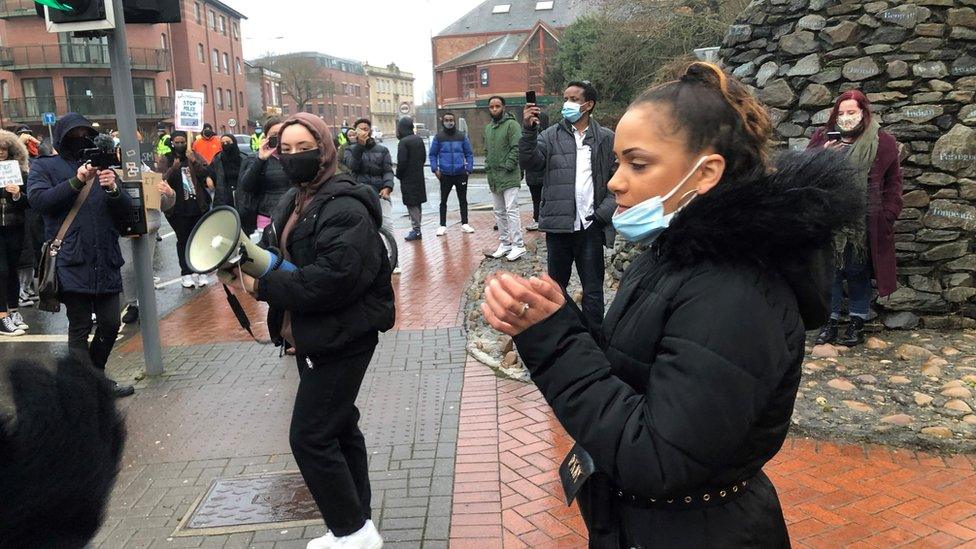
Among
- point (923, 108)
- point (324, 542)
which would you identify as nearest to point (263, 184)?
point (324, 542)

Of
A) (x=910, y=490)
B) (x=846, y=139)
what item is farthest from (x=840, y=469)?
(x=846, y=139)

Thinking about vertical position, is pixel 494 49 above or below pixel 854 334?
above

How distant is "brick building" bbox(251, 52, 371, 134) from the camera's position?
80188 mm

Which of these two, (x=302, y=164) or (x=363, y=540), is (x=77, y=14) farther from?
(x=363, y=540)

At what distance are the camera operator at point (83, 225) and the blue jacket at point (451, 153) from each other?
22.2 ft

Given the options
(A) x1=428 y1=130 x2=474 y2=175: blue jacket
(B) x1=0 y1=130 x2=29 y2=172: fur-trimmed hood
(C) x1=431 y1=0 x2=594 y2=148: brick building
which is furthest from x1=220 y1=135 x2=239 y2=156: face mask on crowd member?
(C) x1=431 y1=0 x2=594 y2=148: brick building

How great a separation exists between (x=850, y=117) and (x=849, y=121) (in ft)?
0.10

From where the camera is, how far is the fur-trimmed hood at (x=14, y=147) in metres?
7.85

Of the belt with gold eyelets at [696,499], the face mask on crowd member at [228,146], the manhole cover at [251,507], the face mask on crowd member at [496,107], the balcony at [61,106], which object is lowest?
the manhole cover at [251,507]

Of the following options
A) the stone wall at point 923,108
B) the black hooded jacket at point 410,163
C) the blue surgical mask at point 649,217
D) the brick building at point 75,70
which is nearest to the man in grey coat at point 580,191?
the stone wall at point 923,108

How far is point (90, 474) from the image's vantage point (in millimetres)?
1308

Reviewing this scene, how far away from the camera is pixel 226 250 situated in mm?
2859

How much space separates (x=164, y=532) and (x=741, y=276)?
11.4 ft

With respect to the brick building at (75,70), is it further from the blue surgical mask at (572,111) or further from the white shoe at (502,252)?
the blue surgical mask at (572,111)
